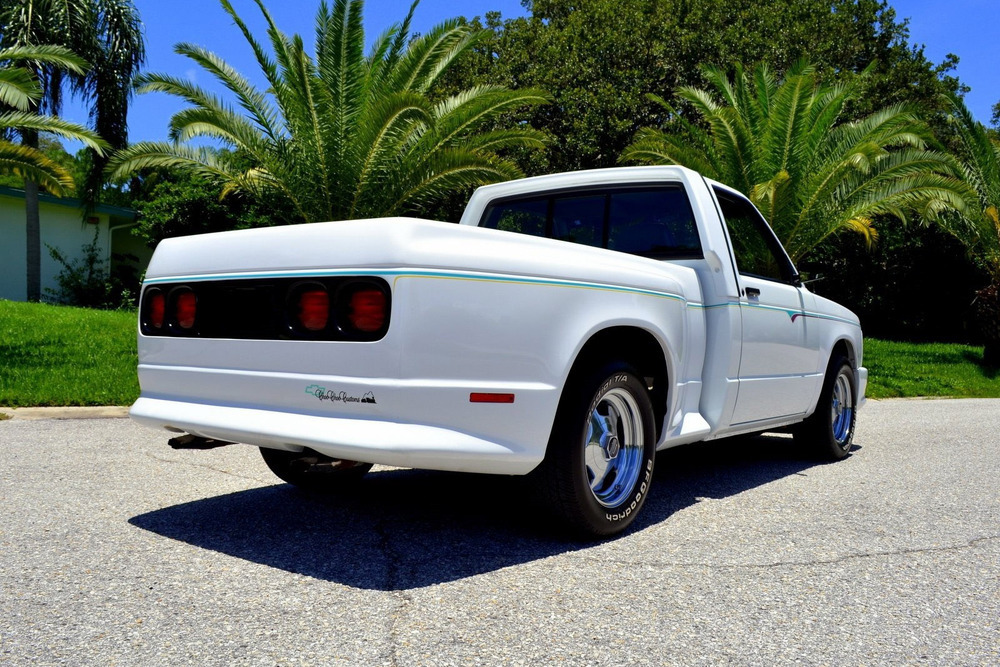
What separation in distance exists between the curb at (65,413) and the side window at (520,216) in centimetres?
500

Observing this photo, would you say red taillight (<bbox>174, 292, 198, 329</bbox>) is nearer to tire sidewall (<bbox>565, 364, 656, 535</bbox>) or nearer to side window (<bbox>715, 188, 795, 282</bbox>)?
tire sidewall (<bbox>565, 364, 656, 535</bbox>)

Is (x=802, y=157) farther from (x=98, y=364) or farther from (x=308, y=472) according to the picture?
(x=308, y=472)

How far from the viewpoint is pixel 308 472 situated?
497cm

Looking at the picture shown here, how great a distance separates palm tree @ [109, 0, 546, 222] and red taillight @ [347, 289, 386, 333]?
964 cm

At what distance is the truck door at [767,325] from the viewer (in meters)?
5.31

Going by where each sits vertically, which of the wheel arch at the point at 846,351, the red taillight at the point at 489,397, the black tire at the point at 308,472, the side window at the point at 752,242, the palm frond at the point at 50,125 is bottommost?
the black tire at the point at 308,472

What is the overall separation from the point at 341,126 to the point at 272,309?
10332 mm

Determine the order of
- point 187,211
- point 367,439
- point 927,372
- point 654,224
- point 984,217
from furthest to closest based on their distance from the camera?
point 187,211
point 984,217
point 927,372
point 654,224
point 367,439

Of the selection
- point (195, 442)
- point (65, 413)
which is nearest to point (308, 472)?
point (195, 442)

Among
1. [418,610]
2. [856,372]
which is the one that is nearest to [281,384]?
[418,610]

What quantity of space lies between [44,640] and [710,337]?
3.56 meters

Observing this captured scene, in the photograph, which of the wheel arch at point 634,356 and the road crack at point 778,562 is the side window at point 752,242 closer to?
the wheel arch at point 634,356

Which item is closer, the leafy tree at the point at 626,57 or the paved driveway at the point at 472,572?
the paved driveway at the point at 472,572

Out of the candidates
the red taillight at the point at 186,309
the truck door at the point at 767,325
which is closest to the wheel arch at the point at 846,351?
the truck door at the point at 767,325
